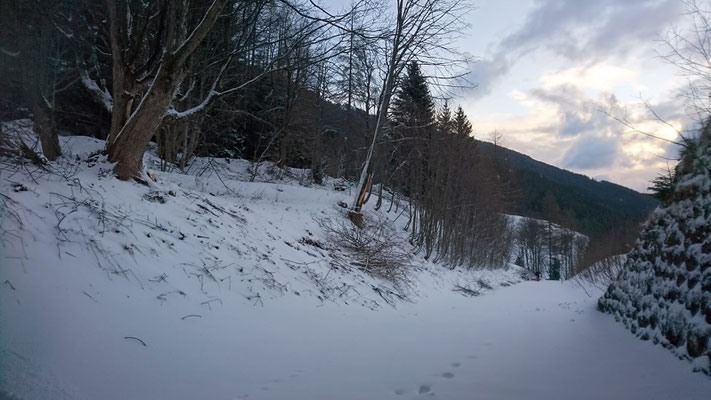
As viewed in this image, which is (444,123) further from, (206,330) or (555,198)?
(555,198)

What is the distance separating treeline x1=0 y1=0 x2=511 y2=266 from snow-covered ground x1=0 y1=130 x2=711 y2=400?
1.76 metres

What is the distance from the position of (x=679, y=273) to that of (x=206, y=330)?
5.03 metres

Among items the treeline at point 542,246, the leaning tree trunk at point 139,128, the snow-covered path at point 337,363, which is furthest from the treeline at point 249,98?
the treeline at point 542,246

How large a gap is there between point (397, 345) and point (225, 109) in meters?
16.0

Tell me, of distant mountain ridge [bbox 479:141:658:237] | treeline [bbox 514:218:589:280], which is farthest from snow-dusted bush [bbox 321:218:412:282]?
treeline [bbox 514:218:589:280]

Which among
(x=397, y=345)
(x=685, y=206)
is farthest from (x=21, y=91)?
(x=685, y=206)

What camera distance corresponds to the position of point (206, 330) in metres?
3.89

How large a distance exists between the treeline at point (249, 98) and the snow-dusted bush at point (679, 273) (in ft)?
16.8

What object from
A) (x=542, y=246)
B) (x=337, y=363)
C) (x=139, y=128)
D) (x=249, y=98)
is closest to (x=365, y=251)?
(x=139, y=128)

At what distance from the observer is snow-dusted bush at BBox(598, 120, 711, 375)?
329 centimetres

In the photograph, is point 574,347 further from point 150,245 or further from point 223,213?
point 223,213

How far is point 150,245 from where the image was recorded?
15.5ft

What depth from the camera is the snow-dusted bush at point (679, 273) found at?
3.29 metres

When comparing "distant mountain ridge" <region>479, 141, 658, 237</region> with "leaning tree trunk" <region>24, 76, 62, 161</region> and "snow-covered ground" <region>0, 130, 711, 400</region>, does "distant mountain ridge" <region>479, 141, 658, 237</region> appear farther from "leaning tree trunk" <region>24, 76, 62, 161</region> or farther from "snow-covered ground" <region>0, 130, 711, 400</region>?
"leaning tree trunk" <region>24, 76, 62, 161</region>
